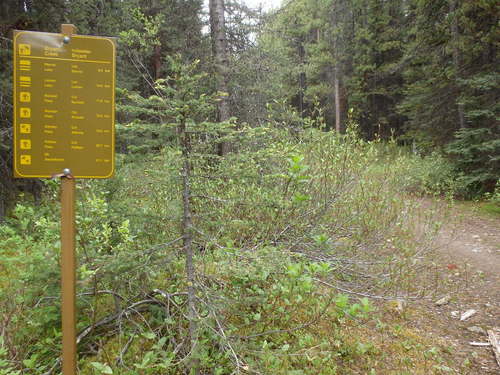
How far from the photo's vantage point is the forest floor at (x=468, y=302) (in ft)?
12.9

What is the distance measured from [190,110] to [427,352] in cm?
384

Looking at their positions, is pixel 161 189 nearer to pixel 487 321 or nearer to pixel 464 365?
pixel 464 365

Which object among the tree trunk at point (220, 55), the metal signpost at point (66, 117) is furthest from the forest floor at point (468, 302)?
the tree trunk at point (220, 55)

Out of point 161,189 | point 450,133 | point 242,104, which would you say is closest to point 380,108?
point 450,133

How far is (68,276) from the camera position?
215cm

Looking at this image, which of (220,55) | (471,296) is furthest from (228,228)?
(220,55)

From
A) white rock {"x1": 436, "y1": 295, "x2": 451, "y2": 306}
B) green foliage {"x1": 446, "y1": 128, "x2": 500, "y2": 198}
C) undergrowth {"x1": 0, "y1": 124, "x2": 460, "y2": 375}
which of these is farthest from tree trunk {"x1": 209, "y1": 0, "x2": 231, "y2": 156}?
green foliage {"x1": 446, "y1": 128, "x2": 500, "y2": 198}

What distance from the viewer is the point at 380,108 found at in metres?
24.0

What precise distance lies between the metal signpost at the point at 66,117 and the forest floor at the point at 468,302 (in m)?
4.29

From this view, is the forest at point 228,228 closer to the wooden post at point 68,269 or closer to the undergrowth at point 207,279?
the undergrowth at point 207,279

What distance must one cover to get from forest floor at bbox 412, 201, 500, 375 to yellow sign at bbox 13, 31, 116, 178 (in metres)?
4.45

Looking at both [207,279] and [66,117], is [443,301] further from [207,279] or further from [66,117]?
[66,117]

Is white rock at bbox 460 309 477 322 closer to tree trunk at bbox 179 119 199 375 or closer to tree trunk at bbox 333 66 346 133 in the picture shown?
tree trunk at bbox 179 119 199 375

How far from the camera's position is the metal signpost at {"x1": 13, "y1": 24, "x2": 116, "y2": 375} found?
2.10 m
